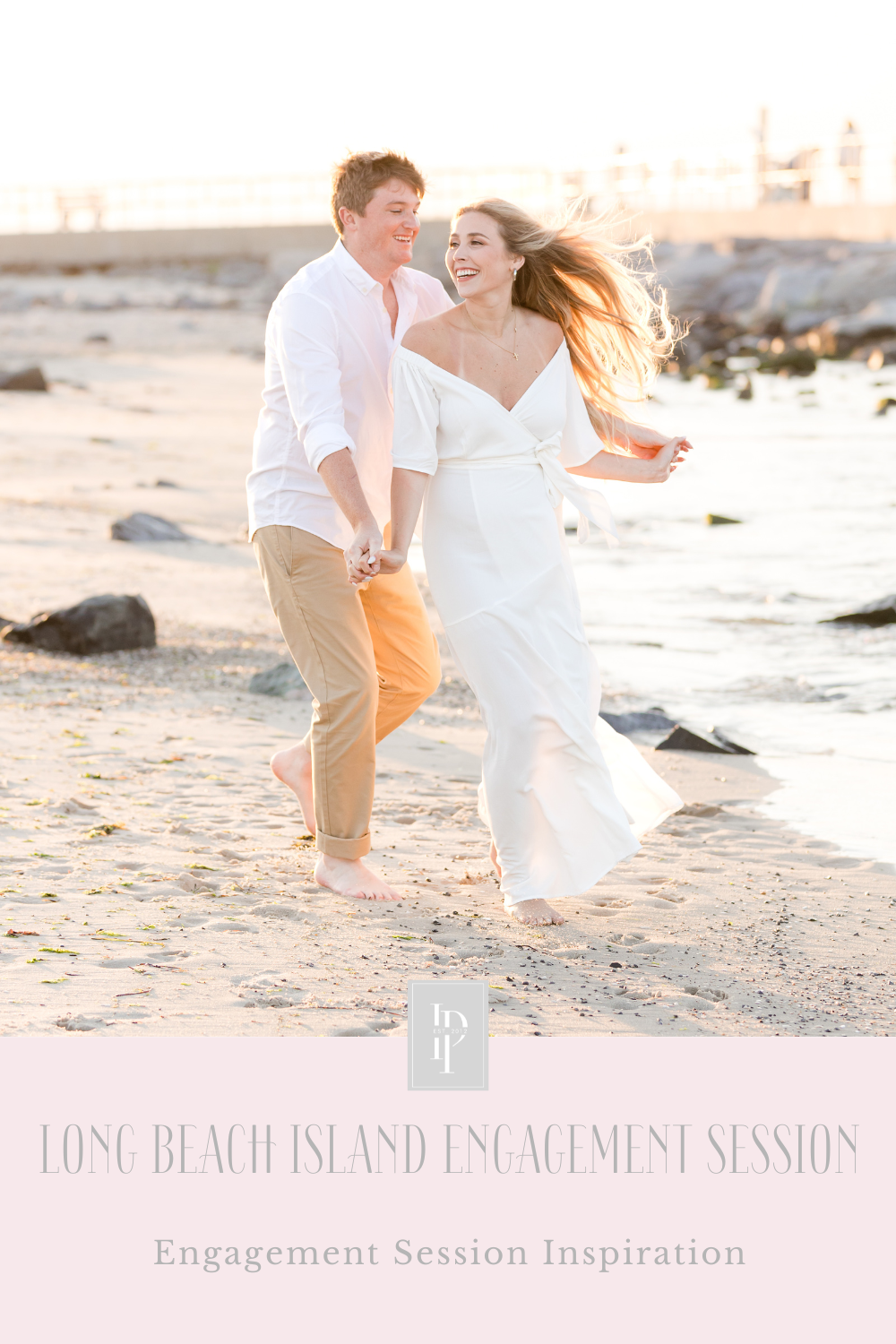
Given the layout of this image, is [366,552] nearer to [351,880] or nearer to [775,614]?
[351,880]

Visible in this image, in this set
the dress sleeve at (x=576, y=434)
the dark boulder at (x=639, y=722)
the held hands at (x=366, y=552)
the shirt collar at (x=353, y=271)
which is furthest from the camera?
the dark boulder at (x=639, y=722)

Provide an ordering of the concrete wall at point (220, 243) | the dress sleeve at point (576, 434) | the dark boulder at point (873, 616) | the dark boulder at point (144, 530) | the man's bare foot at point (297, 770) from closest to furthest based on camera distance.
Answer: the dress sleeve at point (576, 434) → the man's bare foot at point (297, 770) → the dark boulder at point (873, 616) → the dark boulder at point (144, 530) → the concrete wall at point (220, 243)

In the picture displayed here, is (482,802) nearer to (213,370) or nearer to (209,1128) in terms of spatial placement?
(209,1128)

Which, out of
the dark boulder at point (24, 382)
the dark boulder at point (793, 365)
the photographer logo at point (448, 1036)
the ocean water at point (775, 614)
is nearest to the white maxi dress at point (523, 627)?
the photographer logo at point (448, 1036)

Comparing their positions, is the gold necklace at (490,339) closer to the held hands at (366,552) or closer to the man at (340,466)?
the man at (340,466)

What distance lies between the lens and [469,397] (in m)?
4.13

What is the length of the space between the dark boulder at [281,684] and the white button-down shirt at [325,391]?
2.33 meters

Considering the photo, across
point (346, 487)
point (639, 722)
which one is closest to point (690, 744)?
point (639, 722)

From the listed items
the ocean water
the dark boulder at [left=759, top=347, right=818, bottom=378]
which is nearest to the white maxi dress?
the ocean water

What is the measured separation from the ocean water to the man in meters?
1.80

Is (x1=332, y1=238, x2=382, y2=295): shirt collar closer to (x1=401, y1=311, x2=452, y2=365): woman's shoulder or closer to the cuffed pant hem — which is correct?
(x1=401, y1=311, x2=452, y2=365): woman's shoulder

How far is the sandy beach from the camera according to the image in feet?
12.1

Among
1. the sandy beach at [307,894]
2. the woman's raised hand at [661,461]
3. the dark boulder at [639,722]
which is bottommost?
the dark boulder at [639,722]

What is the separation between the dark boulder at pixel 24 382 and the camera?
19.0 meters
